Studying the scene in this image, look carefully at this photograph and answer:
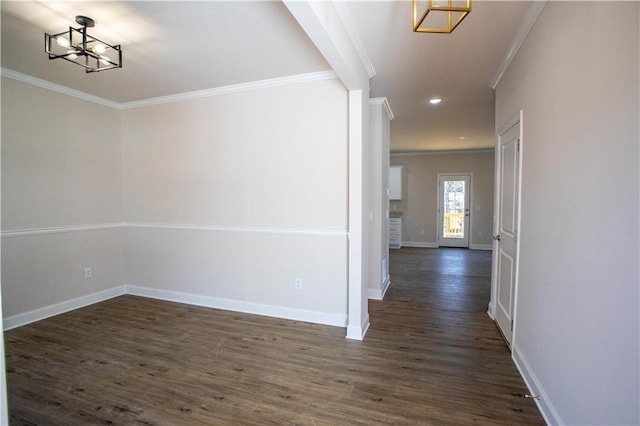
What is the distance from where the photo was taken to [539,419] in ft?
6.12

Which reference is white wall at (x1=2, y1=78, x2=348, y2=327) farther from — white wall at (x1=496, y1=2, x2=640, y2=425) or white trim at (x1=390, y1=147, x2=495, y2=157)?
white trim at (x1=390, y1=147, x2=495, y2=157)

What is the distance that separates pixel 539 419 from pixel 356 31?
293 centimetres

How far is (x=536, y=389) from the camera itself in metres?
2.03

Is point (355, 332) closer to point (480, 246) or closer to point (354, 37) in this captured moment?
point (354, 37)

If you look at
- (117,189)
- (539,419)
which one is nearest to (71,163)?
(117,189)

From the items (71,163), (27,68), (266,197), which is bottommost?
(266,197)

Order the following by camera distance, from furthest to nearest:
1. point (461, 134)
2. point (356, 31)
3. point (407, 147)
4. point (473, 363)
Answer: point (407, 147)
point (461, 134)
point (473, 363)
point (356, 31)

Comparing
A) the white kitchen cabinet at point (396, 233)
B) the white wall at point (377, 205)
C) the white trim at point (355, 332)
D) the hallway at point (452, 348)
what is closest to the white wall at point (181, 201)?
the white trim at point (355, 332)

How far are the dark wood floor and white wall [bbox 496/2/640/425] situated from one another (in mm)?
564

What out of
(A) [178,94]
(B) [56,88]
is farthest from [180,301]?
(B) [56,88]

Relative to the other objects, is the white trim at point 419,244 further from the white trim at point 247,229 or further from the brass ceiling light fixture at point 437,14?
the brass ceiling light fixture at point 437,14

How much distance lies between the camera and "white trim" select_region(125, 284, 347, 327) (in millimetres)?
3262

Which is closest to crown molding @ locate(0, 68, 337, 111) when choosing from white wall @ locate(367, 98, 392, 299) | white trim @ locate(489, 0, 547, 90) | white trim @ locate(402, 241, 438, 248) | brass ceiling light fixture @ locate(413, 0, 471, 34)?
brass ceiling light fixture @ locate(413, 0, 471, 34)

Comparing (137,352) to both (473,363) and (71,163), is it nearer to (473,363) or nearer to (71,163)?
(71,163)
